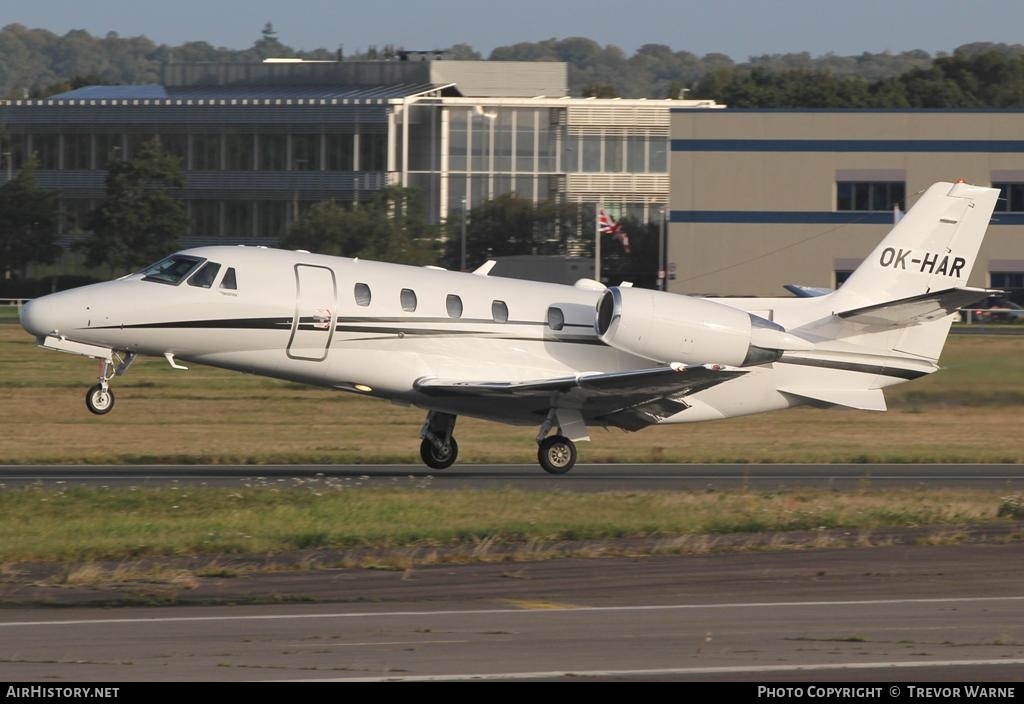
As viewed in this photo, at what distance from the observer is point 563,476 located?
24.1m

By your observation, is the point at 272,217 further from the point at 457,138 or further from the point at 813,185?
the point at 813,185

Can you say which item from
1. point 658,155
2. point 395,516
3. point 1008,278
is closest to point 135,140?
point 658,155

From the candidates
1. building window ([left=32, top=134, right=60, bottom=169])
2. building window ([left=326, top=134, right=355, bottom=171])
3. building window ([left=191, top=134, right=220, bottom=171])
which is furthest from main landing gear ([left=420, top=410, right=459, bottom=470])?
building window ([left=32, top=134, right=60, bottom=169])

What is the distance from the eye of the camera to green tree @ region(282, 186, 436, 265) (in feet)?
242

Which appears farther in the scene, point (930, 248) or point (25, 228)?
point (25, 228)

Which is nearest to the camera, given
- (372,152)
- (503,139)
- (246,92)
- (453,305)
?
(453,305)

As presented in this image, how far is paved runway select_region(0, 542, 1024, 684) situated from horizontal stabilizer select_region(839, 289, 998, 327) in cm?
848

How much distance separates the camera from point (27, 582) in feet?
46.2

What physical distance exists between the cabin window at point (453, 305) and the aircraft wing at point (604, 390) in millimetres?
1033

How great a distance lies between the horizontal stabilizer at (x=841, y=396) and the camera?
25.1 metres

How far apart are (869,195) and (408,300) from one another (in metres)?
57.1

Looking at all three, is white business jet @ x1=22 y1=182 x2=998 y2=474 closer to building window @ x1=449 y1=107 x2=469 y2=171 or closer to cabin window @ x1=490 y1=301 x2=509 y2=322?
cabin window @ x1=490 y1=301 x2=509 y2=322
